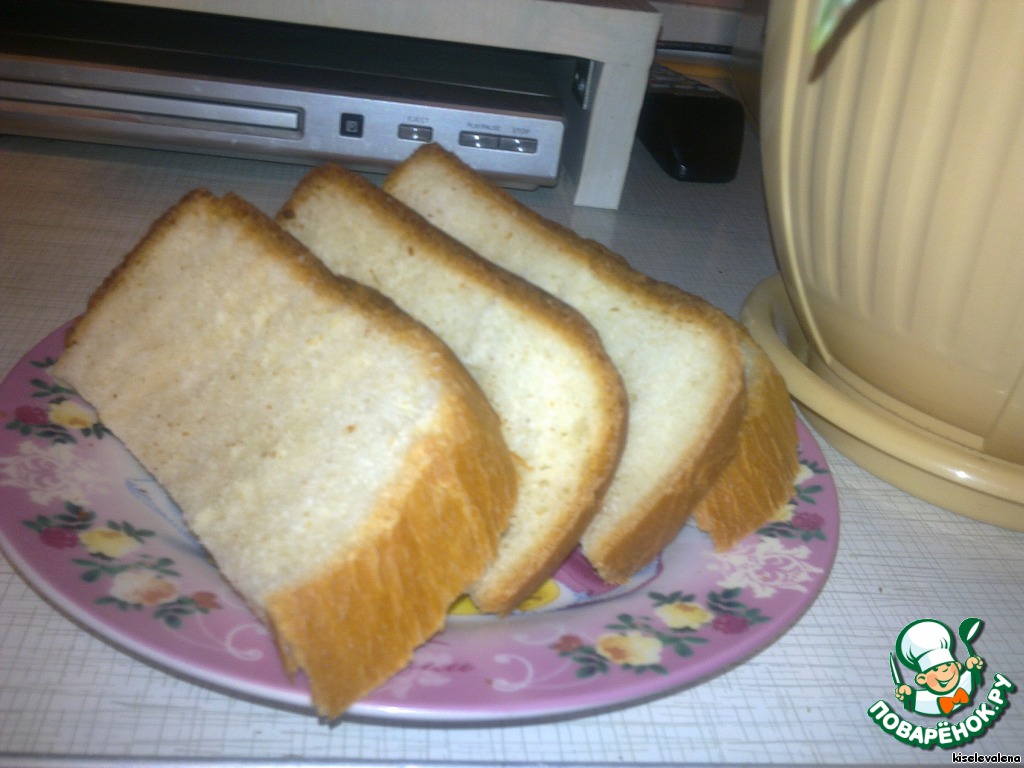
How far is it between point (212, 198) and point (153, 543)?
36 cm

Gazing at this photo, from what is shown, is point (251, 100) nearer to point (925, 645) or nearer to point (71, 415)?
point (71, 415)

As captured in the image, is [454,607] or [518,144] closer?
[454,607]

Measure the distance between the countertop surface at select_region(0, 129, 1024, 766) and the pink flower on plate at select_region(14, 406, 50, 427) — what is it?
0.01m

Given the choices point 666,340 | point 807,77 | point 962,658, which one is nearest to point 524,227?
point 666,340

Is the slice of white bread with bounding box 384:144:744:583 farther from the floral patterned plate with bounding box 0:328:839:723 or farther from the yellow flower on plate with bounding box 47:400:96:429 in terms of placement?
the yellow flower on plate with bounding box 47:400:96:429

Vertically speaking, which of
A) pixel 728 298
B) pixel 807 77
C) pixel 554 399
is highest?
pixel 807 77

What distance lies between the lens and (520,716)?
547mm

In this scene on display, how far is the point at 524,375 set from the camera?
756 mm

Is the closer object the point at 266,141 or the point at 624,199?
the point at 266,141

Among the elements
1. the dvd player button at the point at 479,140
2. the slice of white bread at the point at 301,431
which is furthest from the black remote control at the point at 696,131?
the slice of white bread at the point at 301,431

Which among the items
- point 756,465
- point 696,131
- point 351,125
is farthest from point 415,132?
point 756,465

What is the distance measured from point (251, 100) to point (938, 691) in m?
1.18

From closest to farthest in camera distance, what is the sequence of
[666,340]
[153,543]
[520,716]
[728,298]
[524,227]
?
[520,716]
[153,543]
[666,340]
[524,227]
[728,298]

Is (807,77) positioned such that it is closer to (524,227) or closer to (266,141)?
(524,227)
